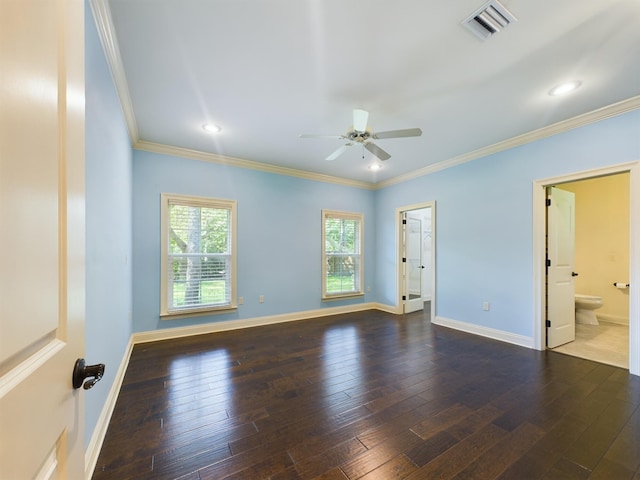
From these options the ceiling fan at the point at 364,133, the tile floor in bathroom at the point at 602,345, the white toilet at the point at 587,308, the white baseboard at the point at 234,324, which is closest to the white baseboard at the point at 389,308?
the white baseboard at the point at 234,324

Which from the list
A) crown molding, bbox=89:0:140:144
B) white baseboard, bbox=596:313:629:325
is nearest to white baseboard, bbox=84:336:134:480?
crown molding, bbox=89:0:140:144

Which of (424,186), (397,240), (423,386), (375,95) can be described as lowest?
(423,386)

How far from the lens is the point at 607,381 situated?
8.36ft

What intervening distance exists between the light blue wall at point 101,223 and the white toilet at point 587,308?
20.0 feet

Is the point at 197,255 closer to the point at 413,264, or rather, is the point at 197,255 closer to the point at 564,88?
the point at 413,264

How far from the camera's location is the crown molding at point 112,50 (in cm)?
164

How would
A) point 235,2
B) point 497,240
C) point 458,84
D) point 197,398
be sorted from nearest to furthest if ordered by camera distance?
point 235,2
point 197,398
point 458,84
point 497,240

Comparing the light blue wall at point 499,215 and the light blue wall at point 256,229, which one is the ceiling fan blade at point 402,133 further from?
the light blue wall at point 256,229

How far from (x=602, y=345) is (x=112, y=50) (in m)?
5.96

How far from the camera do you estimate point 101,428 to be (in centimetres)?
178

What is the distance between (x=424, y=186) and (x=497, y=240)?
61.4 inches

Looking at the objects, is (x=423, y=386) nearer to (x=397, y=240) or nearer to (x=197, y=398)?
(x=197, y=398)

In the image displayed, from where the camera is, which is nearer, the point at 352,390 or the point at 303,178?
the point at 352,390

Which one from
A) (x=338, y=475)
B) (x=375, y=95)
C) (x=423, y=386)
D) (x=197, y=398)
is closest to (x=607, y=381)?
(x=423, y=386)
